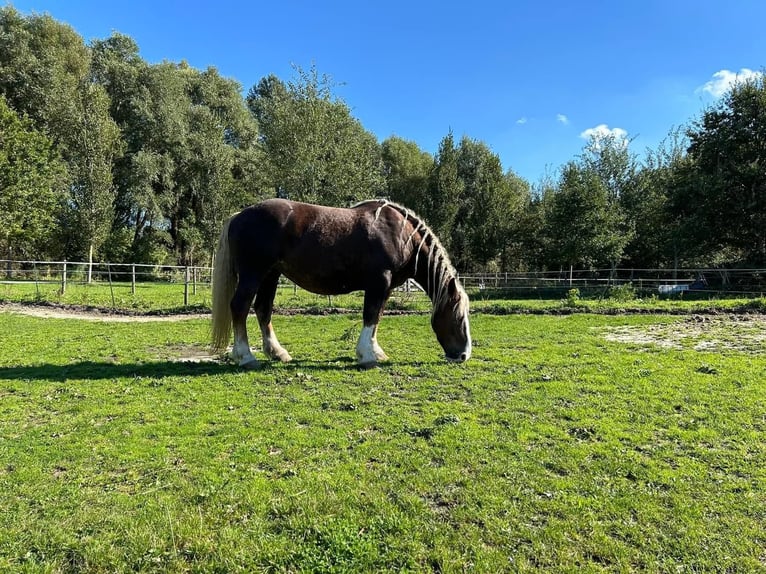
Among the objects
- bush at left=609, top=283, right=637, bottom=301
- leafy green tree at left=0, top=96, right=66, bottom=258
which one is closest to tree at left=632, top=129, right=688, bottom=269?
bush at left=609, top=283, right=637, bottom=301

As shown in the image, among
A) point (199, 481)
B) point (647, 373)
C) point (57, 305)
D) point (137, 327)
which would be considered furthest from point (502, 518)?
point (57, 305)

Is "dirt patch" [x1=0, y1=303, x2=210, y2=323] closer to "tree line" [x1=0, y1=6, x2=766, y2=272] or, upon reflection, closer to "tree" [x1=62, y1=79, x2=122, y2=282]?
"tree line" [x1=0, y1=6, x2=766, y2=272]

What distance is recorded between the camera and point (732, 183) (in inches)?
931

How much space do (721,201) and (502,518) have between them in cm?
2785

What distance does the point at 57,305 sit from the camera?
16.1m

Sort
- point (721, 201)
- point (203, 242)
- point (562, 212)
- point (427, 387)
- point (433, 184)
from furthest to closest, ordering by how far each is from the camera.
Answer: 1. point (433, 184)
2. point (203, 242)
3. point (562, 212)
4. point (721, 201)
5. point (427, 387)

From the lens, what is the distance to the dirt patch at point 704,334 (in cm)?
904

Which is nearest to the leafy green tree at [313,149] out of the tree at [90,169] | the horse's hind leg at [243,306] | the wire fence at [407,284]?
the wire fence at [407,284]

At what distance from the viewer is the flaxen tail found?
282 inches

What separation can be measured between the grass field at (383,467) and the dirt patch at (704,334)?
175cm

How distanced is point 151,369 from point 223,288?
1705mm

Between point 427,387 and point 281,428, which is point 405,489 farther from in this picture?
point 427,387

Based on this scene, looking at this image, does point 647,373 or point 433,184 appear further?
point 433,184

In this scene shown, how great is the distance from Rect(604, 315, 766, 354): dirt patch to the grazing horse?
494 cm
